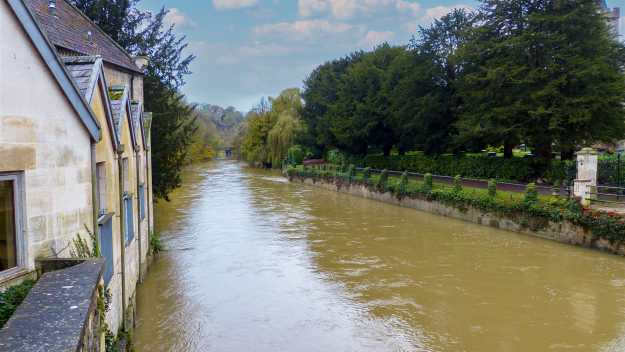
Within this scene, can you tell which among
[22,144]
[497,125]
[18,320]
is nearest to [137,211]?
[22,144]

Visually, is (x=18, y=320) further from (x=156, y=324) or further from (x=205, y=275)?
(x=205, y=275)

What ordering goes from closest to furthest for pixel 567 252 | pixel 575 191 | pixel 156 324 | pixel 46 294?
pixel 46 294 → pixel 156 324 → pixel 567 252 → pixel 575 191

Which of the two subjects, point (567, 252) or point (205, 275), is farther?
point (567, 252)

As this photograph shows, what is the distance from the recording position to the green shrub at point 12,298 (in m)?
4.10

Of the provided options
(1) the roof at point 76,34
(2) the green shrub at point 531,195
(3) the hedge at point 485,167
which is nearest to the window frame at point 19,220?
(1) the roof at point 76,34

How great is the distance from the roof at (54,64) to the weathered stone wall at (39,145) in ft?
0.18

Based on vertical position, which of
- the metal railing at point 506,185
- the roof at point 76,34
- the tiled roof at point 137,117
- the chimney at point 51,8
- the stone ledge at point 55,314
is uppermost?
the chimney at point 51,8

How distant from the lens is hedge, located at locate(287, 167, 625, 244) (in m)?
16.3

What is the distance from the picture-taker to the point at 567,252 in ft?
55.2

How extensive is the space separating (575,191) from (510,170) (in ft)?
29.5

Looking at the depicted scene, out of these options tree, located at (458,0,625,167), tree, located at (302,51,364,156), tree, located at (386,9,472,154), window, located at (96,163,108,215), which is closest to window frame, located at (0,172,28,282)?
window, located at (96,163,108,215)

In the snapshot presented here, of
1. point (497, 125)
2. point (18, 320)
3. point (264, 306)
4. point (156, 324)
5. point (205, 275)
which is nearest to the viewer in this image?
point (18, 320)

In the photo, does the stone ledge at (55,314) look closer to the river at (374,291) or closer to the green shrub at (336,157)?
the river at (374,291)

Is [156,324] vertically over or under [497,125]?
under
